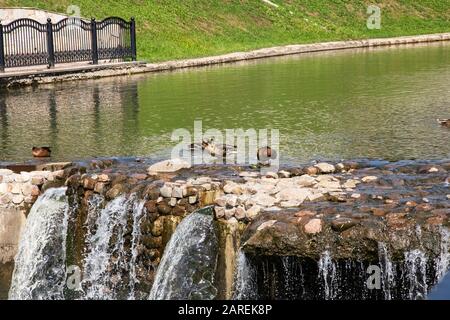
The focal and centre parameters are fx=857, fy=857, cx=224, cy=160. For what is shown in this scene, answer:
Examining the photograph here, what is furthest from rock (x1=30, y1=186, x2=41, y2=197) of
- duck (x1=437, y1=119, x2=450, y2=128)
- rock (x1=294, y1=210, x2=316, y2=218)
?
duck (x1=437, y1=119, x2=450, y2=128)

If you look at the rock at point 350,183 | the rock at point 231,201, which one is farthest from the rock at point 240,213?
the rock at point 350,183

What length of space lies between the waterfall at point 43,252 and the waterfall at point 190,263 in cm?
289

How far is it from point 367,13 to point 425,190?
5766 cm

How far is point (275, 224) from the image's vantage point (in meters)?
13.6

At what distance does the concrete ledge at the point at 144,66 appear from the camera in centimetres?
3800

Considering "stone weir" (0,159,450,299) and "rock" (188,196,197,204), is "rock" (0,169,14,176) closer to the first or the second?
"stone weir" (0,159,450,299)

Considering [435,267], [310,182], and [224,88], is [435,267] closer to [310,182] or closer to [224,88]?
[310,182]

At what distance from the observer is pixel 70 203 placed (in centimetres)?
1728

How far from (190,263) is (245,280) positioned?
112 centimetres

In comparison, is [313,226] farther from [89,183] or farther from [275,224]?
[89,183]

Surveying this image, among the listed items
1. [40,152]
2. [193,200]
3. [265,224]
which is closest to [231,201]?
[193,200]

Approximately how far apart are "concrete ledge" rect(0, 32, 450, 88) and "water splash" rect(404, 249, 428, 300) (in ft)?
89.9

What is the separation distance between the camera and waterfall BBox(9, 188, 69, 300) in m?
16.8
